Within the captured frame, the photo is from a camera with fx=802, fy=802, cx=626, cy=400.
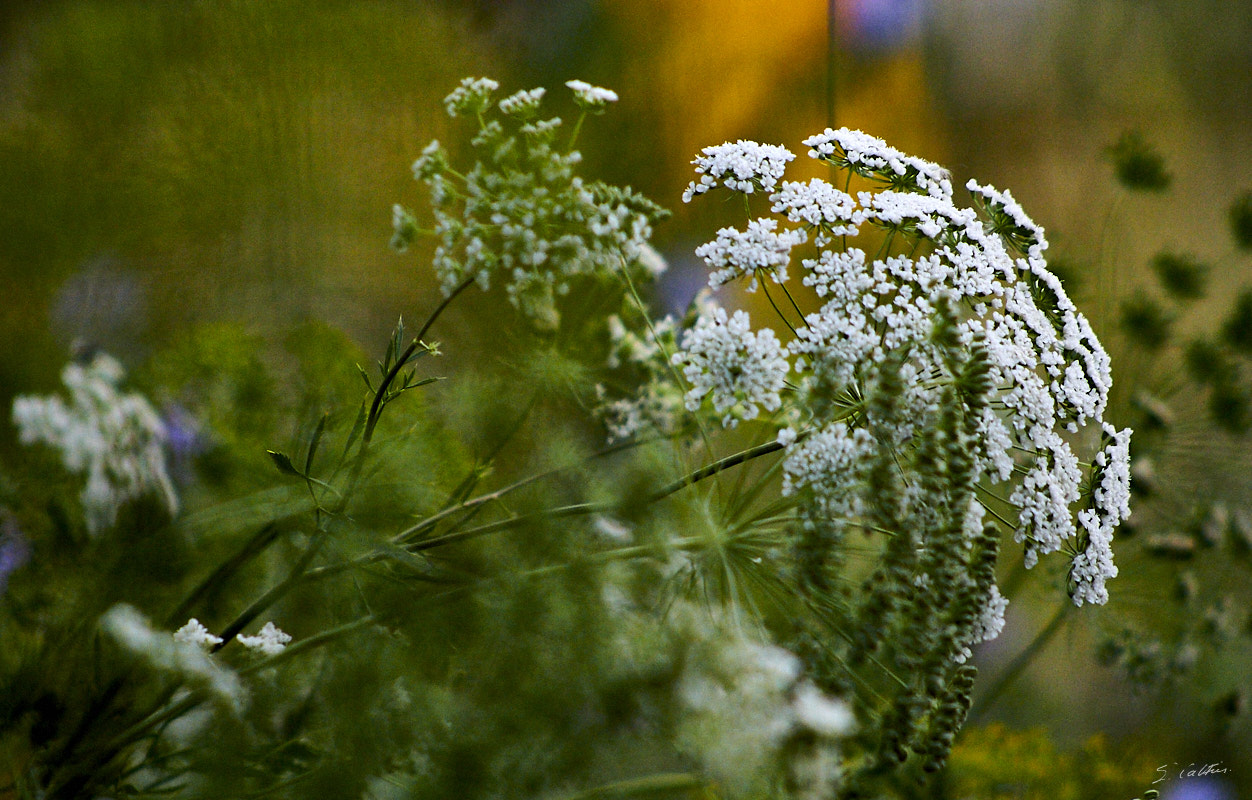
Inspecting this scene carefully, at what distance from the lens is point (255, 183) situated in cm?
69

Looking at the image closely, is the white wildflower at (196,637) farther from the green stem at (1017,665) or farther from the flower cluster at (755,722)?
the green stem at (1017,665)

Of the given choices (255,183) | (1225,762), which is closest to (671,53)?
(255,183)

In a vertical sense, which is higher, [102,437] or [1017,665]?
[102,437]

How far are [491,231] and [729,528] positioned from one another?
23 cm

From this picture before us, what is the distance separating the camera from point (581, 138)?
85cm

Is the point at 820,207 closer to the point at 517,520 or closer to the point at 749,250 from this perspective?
the point at 749,250

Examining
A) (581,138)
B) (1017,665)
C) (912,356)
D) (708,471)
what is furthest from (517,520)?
(1017,665)

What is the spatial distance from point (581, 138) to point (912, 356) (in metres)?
0.53

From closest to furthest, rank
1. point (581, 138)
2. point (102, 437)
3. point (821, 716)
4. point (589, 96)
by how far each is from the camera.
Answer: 1. point (821, 716)
2. point (102, 437)
3. point (589, 96)
4. point (581, 138)

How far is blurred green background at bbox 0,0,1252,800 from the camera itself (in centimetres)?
61

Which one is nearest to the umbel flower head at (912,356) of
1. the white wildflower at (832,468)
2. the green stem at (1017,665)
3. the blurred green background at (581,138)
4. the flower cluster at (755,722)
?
the white wildflower at (832,468)

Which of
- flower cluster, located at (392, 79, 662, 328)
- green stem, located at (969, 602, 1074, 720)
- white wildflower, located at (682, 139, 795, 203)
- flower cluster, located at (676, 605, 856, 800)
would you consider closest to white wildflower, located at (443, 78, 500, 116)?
flower cluster, located at (392, 79, 662, 328)

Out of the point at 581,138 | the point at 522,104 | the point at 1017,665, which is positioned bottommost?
the point at 1017,665

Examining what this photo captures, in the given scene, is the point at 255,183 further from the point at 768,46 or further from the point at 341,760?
the point at 768,46
